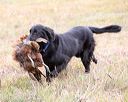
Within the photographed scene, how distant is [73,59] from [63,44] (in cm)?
160

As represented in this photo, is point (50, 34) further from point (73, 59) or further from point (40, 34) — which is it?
point (73, 59)

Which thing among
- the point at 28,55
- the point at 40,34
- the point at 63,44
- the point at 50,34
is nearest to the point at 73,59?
the point at 63,44

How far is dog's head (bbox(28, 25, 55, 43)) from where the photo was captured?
246 inches

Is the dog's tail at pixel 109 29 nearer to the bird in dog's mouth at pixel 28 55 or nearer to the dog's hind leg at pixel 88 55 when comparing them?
the dog's hind leg at pixel 88 55

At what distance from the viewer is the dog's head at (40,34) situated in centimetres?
625

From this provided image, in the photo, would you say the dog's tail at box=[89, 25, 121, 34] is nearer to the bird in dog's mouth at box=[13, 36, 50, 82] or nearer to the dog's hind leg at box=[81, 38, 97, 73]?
the dog's hind leg at box=[81, 38, 97, 73]

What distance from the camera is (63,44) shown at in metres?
7.15

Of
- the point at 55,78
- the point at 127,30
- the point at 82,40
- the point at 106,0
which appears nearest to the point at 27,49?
the point at 55,78

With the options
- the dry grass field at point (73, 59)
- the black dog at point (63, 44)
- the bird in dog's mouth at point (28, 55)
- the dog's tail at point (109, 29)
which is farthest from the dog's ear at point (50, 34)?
the dog's tail at point (109, 29)

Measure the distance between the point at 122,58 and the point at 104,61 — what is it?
398 millimetres

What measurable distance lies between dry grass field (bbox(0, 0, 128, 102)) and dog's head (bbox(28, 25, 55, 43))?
0.65 meters

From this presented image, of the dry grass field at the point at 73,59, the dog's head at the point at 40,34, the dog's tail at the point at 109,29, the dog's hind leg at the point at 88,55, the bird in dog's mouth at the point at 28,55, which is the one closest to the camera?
the dry grass field at the point at 73,59

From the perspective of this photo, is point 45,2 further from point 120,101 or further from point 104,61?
point 120,101

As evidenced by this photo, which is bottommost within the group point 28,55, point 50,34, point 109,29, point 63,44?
point 109,29
